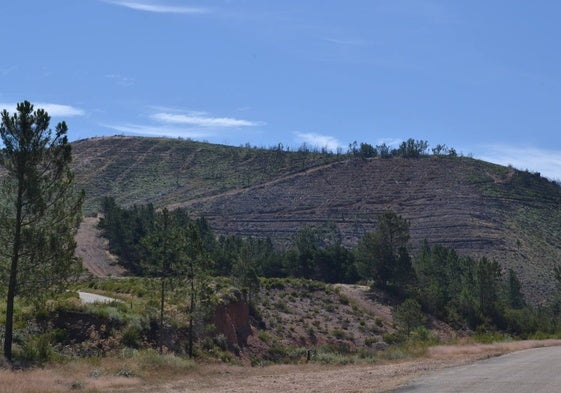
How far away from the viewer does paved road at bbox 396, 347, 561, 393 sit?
56.7ft

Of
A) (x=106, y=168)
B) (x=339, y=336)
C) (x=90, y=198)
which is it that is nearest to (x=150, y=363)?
(x=339, y=336)

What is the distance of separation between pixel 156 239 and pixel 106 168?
12713 centimetres

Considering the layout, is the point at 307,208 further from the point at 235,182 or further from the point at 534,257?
the point at 534,257

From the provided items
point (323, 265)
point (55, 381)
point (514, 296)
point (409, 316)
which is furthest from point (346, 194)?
point (55, 381)

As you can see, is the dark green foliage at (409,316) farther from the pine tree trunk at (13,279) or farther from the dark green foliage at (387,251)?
the pine tree trunk at (13,279)

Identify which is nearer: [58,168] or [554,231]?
[58,168]

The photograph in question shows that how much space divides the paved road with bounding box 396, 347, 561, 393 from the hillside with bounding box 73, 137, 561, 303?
238 feet

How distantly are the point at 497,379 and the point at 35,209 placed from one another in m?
16.8

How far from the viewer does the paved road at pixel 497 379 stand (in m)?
17.3

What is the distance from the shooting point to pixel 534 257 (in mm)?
105688

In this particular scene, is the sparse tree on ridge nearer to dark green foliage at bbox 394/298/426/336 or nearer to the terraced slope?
dark green foliage at bbox 394/298/426/336

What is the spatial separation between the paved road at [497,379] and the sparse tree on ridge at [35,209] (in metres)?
13.7

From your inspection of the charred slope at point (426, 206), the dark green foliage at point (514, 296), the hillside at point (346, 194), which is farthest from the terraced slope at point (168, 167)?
the dark green foliage at point (514, 296)

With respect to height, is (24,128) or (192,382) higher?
(24,128)
